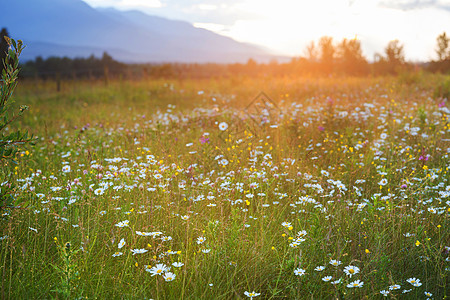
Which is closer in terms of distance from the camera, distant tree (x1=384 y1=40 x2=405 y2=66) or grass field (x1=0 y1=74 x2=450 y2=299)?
grass field (x1=0 y1=74 x2=450 y2=299)

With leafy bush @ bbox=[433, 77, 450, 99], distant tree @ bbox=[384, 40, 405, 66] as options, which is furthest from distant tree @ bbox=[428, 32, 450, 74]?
leafy bush @ bbox=[433, 77, 450, 99]

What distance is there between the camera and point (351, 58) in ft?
90.6

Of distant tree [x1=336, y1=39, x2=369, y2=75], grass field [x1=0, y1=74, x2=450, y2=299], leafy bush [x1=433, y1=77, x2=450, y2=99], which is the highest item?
distant tree [x1=336, y1=39, x2=369, y2=75]

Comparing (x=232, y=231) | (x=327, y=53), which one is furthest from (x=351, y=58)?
(x=232, y=231)

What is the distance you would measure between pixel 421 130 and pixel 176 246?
16.1 ft

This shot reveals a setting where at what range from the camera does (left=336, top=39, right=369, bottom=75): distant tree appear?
88.0ft

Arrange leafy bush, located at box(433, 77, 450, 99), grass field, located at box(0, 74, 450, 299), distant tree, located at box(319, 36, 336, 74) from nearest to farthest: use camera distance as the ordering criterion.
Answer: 1. grass field, located at box(0, 74, 450, 299)
2. leafy bush, located at box(433, 77, 450, 99)
3. distant tree, located at box(319, 36, 336, 74)

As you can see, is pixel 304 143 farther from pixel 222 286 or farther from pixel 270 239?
pixel 222 286

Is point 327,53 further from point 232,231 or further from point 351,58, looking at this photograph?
point 232,231

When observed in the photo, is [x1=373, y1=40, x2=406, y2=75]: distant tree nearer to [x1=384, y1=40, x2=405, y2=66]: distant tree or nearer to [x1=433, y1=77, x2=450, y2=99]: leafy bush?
[x1=384, y1=40, x2=405, y2=66]: distant tree

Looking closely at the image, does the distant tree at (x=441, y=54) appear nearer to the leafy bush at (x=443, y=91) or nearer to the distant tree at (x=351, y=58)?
the distant tree at (x=351, y=58)

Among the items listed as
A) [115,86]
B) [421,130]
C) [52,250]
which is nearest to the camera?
[52,250]

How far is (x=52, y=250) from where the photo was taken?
2.60 m

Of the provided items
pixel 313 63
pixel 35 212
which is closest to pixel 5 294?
pixel 35 212
